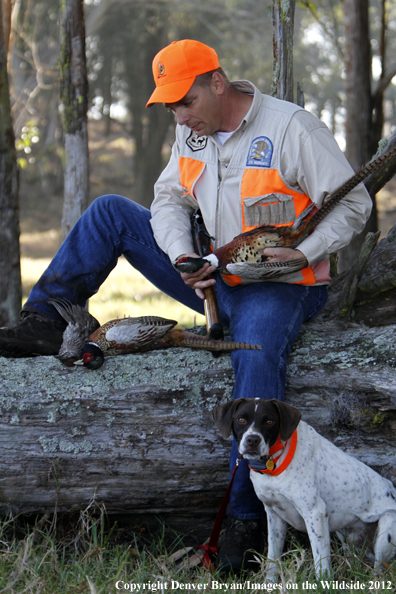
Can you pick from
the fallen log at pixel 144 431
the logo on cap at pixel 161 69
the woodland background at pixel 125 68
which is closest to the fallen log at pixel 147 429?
the fallen log at pixel 144 431

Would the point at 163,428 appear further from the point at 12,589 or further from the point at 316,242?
the point at 316,242

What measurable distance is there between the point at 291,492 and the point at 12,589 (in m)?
1.30

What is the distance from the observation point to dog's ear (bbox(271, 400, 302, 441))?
8.17 ft

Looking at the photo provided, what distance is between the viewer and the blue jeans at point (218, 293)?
2.96 m

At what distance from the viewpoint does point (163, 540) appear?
3.23 m

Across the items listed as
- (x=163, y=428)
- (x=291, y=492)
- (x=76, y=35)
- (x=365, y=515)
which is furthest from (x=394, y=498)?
(x=76, y=35)

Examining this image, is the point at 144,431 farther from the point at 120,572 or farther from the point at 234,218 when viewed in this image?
the point at 234,218

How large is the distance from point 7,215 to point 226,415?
2714mm

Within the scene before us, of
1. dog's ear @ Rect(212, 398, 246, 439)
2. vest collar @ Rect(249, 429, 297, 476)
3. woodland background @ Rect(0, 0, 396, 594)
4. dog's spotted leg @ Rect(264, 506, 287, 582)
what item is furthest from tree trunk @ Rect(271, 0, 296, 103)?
dog's spotted leg @ Rect(264, 506, 287, 582)

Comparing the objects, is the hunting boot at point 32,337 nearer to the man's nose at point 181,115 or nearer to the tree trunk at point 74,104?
the man's nose at point 181,115

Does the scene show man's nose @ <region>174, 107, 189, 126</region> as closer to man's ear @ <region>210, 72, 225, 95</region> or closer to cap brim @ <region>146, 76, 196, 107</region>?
cap brim @ <region>146, 76, 196, 107</region>

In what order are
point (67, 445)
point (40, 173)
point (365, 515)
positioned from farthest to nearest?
point (40, 173) → point (67, 445) → point (365, 515)

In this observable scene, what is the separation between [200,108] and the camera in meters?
3.23

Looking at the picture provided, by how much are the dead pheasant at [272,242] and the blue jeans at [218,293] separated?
0.50 ft
